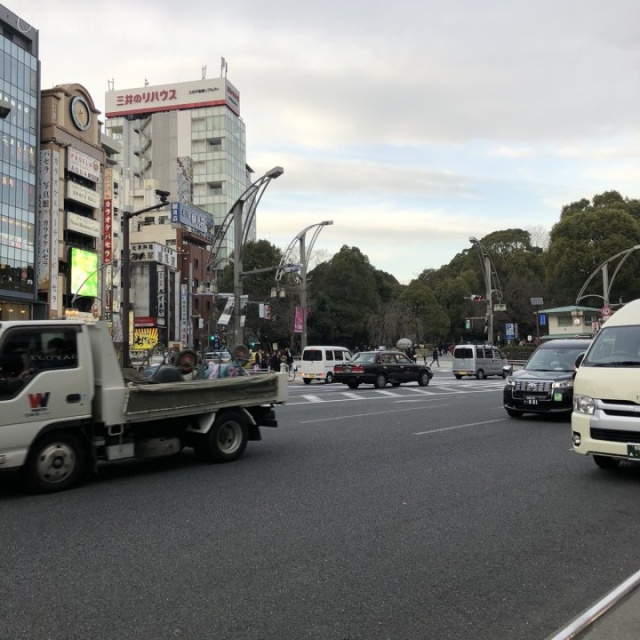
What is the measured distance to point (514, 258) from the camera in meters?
79.2

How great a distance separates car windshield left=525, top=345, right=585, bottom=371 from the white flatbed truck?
27.6 ft

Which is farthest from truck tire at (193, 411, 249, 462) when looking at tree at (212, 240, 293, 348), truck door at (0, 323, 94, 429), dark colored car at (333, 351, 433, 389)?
tree at (212, 240, 293, 348)

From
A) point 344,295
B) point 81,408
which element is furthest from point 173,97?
point 81,408

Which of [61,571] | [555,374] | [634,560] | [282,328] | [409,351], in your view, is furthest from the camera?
[282,328]

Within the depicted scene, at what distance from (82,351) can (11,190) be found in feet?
168

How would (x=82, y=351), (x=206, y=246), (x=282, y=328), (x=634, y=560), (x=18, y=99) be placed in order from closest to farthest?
(x=634, y=560), (x=82, y=351), (x=18, y=99), (x=282, y=328), (x=206, y=246)

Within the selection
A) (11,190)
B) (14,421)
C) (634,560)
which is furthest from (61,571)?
(11,190)

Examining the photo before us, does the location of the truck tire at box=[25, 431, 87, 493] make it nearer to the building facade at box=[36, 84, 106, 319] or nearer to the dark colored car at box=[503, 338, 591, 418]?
the dark colored car at box=[503, 338, 591, 418]

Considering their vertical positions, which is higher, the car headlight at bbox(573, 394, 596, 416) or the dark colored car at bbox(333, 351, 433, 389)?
the car headlight at bbox(573, 394, 596, 416)

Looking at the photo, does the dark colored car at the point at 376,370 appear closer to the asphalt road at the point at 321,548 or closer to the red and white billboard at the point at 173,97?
the asphalt road at the point at 321,548

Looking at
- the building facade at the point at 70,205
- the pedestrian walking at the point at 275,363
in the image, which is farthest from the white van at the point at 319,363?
the building facade at the point at 70,205

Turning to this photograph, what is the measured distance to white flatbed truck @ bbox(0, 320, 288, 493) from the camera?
6938 millimetres

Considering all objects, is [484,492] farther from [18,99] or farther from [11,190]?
[18,99]

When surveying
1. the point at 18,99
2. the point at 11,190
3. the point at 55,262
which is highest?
the point at 18,99
